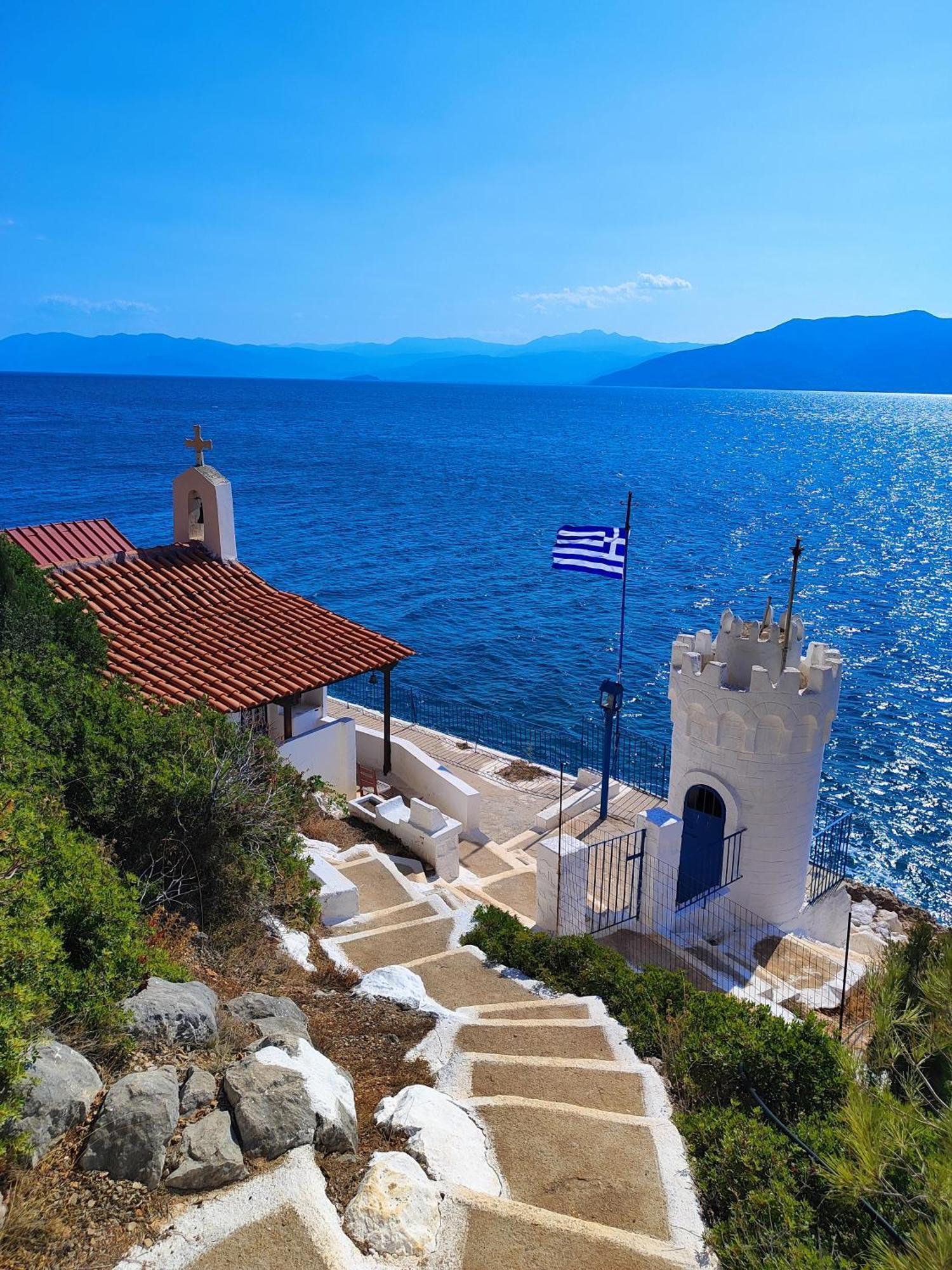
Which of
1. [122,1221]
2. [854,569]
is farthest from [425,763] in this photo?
[854,569]

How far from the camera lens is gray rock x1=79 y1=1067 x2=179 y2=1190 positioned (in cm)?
539

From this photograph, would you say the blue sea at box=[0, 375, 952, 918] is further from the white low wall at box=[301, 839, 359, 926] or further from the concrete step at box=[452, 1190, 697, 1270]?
the concrete step at box=[452, 1190, 697, 1270]

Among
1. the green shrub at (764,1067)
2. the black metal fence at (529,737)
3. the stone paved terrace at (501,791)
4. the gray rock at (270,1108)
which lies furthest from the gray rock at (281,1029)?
the black metal fence at (529,737)

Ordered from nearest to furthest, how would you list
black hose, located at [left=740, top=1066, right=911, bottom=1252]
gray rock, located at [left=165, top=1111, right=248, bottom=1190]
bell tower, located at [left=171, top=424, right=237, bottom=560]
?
black hose, located at [left=740, top=1066, right=911, bottom=1252] → gray rock, located at [left=165, top=1111, right=248, bottom=1190] → bell tower, located at [left=171, top=424, right=237, bottom=560]

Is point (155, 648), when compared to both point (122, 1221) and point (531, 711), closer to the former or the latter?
point (122, 1221)

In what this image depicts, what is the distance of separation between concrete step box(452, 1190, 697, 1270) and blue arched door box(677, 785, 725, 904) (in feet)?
28.0

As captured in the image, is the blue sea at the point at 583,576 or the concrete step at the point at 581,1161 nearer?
the concrete step at the point at 581,1161

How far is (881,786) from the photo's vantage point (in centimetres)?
2669

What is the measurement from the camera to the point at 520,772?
21.0 metres

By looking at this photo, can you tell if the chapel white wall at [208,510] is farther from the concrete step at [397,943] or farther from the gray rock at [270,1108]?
the gray rock at [270,1108]

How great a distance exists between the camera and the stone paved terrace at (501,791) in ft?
59.7

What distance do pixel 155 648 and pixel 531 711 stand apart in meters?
18.2

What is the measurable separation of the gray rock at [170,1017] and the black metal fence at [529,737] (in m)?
18.1

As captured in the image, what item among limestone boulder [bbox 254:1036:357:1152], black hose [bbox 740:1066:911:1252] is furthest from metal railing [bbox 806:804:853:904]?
limestone boulder [bbox 254:1036:357:1152]
